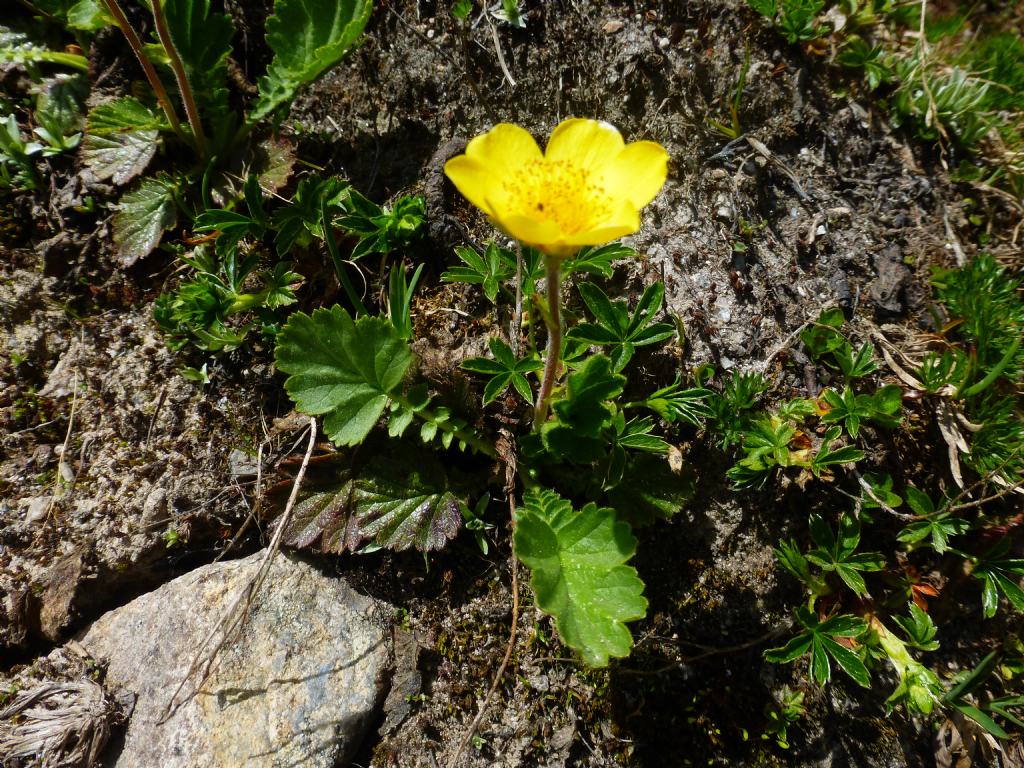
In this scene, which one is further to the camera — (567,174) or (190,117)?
(190,117)

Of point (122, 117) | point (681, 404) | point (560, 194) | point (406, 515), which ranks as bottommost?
point (406, 515)

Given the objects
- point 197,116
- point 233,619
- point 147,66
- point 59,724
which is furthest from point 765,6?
point 59,724

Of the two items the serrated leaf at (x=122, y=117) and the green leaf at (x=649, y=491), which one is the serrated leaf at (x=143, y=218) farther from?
the green leaf at (x=649, y=491)

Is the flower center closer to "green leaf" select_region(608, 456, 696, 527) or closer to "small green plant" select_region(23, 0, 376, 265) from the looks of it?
"small green plant" select_region(23, 0, 376, 265)

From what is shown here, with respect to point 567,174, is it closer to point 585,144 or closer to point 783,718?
point 585,144

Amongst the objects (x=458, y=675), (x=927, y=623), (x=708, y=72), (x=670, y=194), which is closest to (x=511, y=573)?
(x=458, y=675)

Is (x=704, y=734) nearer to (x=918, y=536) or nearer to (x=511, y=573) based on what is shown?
(x=511, y=573)
